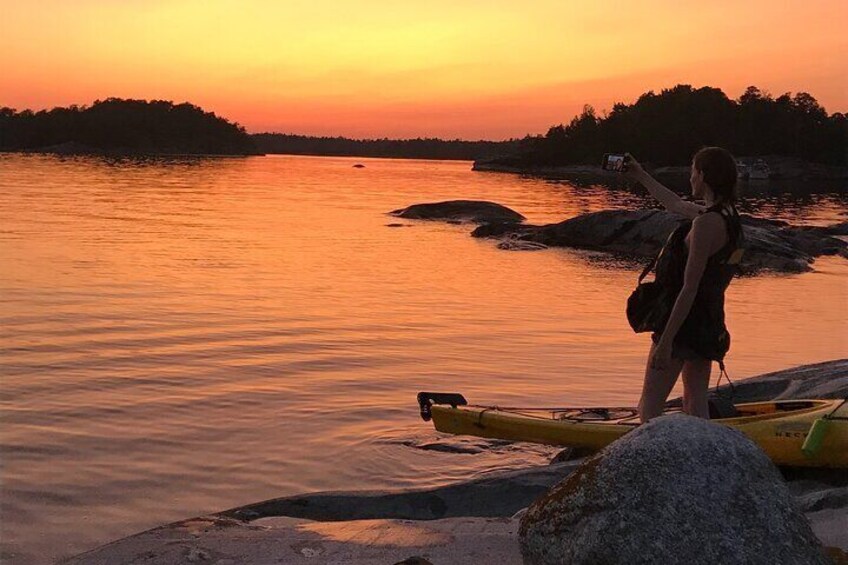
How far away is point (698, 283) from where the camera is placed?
5273 millimetres

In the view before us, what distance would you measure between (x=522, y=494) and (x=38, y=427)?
439 cm

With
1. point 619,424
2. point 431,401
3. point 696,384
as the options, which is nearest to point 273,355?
point 431,401

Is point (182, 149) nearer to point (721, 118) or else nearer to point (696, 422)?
point (721, 118)

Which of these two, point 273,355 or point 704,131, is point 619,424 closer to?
point 273,355

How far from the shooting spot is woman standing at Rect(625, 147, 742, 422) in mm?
5227

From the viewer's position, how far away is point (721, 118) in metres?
140

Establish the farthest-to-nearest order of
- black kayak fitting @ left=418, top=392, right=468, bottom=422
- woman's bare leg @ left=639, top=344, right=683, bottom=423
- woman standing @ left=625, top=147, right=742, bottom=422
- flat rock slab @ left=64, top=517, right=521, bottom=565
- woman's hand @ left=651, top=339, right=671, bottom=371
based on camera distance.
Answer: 1. black kayak fitting @ left=418, top=392, right=468, bottom=422
2. woman's bare leg @ left=639, top=344, right=683, bottom=423
3. woman's hand @ left=651, top=339, right=671, bottom=371
4. woman standing @ left=625, top=147, right=742, bottom=422
5. flat rock slab @ left=64, top=517, right=521, bottom=565

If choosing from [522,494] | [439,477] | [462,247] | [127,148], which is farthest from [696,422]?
[127,148]

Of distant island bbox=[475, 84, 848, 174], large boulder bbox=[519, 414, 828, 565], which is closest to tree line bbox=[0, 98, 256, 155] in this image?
distant island bbox=[475, 84, 848, 174]

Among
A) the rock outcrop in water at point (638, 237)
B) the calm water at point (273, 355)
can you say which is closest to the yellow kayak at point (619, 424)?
the calm water at point (273, 355)

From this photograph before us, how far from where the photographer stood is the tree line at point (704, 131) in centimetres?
13525

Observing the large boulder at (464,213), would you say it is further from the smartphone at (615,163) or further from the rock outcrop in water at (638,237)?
the smartphone at (615,163)

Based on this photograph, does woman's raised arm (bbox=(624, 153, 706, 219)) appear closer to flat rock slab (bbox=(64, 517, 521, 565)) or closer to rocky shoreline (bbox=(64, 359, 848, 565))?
rocky shoreline (bbox=(64, 359, 848, 565))

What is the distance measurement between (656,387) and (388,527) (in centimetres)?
182
